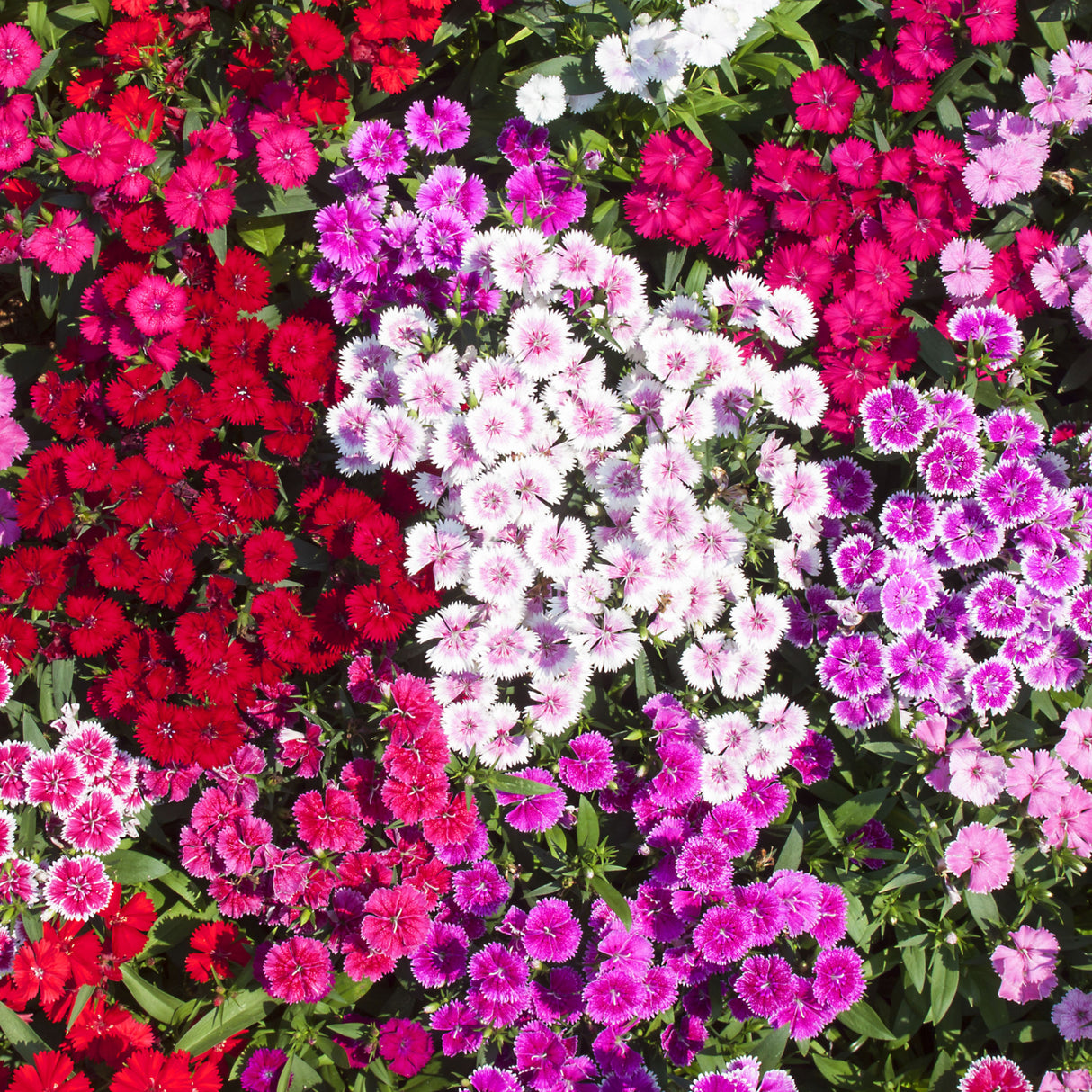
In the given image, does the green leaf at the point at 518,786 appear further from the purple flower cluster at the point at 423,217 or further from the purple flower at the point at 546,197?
the purple flower at the point at 546,197

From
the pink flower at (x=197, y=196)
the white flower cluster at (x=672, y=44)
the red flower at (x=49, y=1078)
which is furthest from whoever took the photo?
the pink flower at (x=197, y=196)

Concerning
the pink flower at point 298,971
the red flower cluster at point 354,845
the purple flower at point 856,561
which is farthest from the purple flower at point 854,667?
the pink flower at point 298,971

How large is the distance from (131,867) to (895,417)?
360 cm

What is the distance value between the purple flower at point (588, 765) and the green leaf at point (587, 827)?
0.08 m

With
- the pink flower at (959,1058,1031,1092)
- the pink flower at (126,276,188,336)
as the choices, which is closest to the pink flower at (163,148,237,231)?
the pink flower at (126,276,188,336)

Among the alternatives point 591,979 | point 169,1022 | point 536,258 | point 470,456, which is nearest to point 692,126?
point 536,258

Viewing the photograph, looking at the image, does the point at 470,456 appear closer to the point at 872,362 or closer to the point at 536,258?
the point at 536,258

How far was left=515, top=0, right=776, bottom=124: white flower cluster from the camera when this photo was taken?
3381mm

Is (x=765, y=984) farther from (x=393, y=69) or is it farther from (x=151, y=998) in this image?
(x=393, y=69)

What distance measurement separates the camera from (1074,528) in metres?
3.40

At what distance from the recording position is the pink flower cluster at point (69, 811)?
3.37m

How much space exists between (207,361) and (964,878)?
3639 mm

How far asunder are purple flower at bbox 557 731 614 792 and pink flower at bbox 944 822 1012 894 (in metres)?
1.28

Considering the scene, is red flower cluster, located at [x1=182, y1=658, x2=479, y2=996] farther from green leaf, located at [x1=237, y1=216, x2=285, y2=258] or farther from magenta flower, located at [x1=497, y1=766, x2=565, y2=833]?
green leaf, located at [x1=237, y1=216, x2=285, y2=258]
